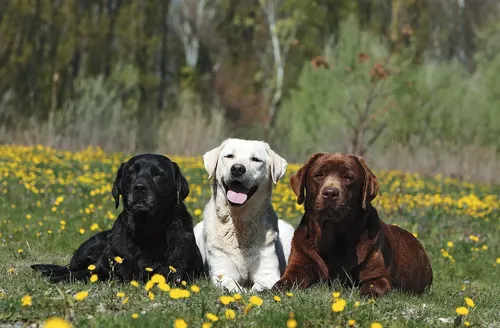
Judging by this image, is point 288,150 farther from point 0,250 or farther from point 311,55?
point 0,250

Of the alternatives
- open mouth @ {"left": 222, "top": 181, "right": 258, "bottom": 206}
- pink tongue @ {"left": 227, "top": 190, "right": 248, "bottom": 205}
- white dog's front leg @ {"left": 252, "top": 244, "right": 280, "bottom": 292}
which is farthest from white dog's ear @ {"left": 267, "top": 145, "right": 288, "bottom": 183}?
white dog's front leg @ {"left": 252, "top": 244, "right": 280, "bottom": 292}

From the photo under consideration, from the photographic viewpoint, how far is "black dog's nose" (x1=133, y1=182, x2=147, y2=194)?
6.05 m

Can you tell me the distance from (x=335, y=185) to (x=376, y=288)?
822 mm

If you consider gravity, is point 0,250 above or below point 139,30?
below

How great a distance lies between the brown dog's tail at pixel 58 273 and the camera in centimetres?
611

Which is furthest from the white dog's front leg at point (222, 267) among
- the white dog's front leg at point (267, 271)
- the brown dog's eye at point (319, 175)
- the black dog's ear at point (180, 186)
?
the brown dog's eye at point (319, 175)

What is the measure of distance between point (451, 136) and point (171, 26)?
17.1m

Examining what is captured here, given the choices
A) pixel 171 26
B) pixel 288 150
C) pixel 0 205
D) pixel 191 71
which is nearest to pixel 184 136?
pixel 288 150

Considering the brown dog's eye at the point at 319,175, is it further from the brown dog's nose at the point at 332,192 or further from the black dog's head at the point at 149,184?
the black dog's head at the point at 149,184

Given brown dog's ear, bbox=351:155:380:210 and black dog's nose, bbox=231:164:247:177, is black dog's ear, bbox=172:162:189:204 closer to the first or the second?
black dog's nose, bbox=231:164:247:177

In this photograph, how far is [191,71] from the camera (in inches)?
1342

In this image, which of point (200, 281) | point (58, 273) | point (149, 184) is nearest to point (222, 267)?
point (200, 281)

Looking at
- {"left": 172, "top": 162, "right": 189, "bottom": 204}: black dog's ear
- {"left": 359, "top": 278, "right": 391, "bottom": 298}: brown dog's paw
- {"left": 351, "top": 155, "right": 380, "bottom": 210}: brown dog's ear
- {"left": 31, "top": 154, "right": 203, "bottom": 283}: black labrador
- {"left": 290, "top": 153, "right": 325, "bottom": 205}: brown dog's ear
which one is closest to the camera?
{"left": 359, "top": 278, "right": 391, "bottom": 298}: brown dog's paw

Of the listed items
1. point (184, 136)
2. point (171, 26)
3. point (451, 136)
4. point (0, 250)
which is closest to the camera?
point (0, 250)
